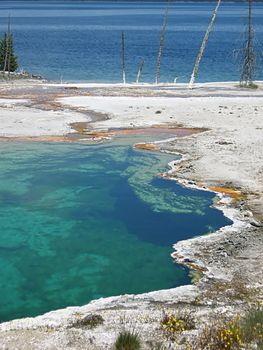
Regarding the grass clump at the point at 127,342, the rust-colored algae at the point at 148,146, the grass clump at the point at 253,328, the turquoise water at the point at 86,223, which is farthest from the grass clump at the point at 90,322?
the rust-colored algae at the point at 148,146

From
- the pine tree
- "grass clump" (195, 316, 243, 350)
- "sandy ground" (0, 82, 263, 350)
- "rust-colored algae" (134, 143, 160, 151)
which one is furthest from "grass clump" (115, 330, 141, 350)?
the pine tree

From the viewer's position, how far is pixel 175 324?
417 inches

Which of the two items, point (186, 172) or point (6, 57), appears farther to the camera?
point (6, 57)

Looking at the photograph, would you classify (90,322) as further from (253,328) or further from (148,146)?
(148,146)

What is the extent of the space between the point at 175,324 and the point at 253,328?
4.64 ft

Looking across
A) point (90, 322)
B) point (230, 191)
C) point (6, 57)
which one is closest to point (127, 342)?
point (90, 322)

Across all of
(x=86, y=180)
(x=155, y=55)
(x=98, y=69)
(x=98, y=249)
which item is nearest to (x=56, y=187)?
(x=86, y=180)

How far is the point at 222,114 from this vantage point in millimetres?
32625

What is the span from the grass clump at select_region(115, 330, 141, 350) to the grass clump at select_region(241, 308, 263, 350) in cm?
178

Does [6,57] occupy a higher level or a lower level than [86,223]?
higher

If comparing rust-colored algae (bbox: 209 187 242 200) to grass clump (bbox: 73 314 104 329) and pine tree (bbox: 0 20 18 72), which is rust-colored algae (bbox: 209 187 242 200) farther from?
pine tree (bbox: 0 20 18 72)

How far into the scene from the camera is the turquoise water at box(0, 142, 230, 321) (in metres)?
13.9

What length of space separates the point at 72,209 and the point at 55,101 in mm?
18619

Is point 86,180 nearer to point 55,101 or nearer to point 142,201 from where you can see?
point 142,201
